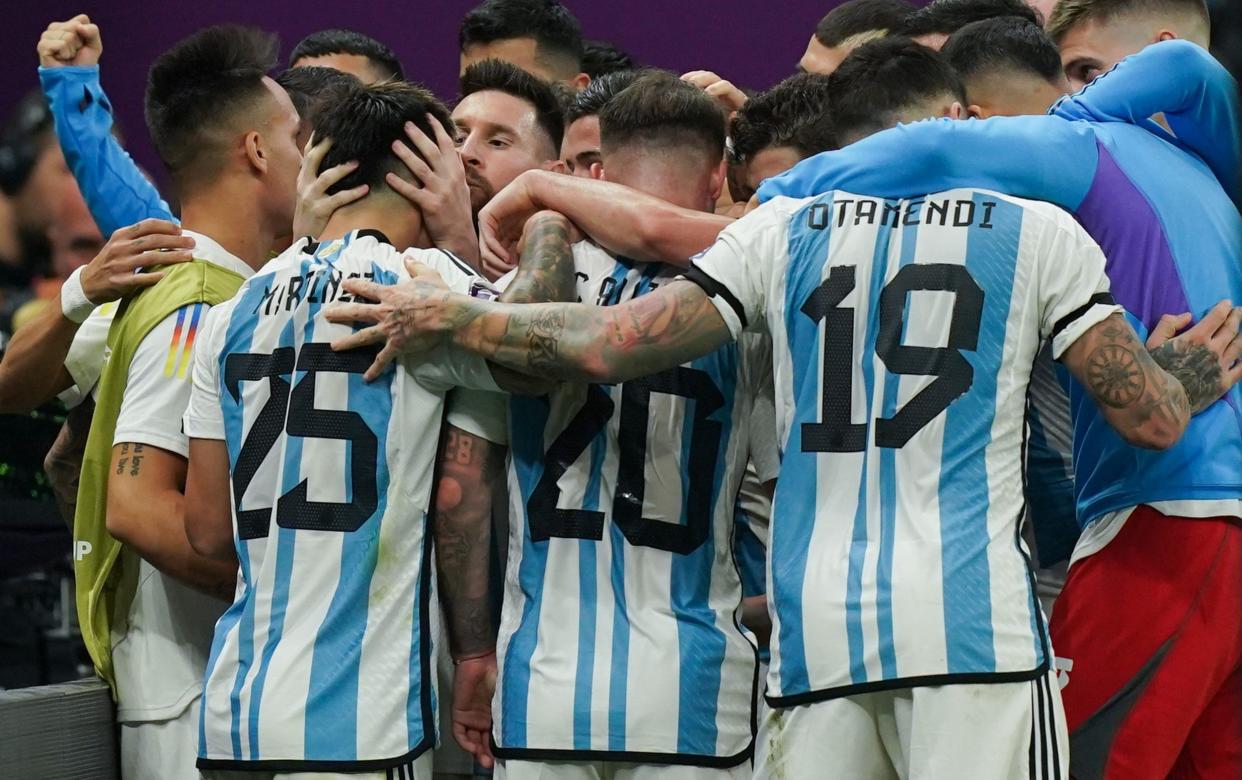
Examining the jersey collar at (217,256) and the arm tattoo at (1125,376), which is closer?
the arm tattoo at (1125,376)

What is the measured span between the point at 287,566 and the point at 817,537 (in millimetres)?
1088

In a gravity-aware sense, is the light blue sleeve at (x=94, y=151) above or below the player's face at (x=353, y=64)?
below

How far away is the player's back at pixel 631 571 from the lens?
2.85 m

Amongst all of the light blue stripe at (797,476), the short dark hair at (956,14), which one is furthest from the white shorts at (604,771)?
the short dark hair at (956,14)

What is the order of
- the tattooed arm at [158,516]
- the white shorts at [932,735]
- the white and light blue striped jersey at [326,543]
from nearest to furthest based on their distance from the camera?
the white shorts at [932,735] < the white and light blue striped jersey at [326,543] < the tattooed arm at [158,516]

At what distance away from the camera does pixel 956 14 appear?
4777mm

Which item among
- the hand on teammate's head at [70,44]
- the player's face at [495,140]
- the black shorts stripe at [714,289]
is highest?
the hand on teammate's head at [70,44]

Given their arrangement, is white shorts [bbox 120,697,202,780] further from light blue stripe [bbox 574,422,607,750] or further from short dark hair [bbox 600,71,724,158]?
short dark hair [bbox 600,71,724,158]

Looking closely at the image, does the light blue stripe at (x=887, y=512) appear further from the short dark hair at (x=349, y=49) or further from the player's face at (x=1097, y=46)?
the short dark hair at (x=349, y=49)

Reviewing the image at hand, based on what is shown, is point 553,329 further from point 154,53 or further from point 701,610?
point 154,53

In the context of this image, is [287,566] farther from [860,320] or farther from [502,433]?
[860,320]

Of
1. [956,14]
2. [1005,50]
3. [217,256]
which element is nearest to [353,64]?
[217,256]

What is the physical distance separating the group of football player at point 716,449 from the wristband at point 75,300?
24cm

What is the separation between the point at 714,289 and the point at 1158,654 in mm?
1215
